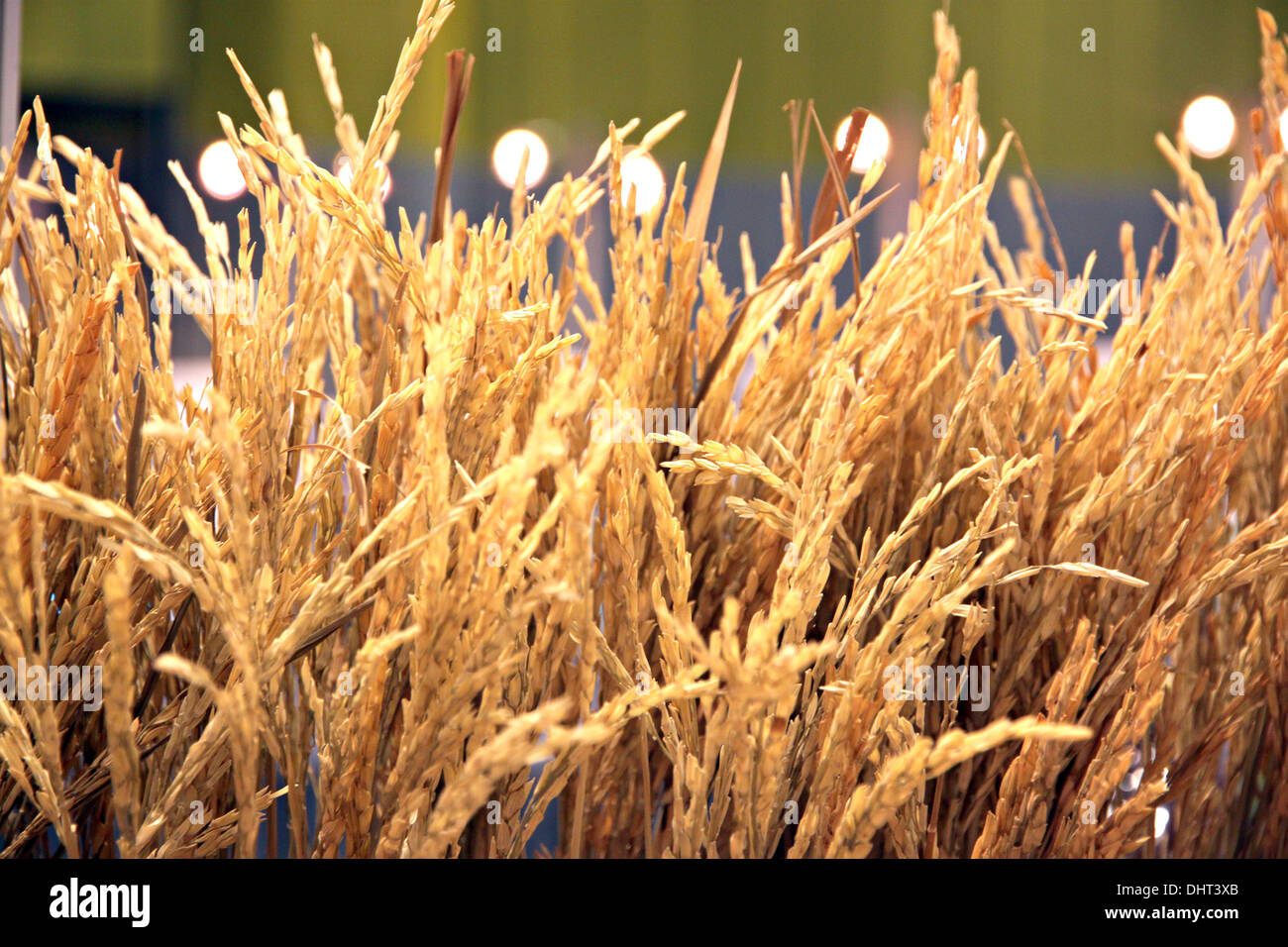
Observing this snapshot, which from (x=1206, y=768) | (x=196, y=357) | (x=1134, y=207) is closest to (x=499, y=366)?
(x=1206, y=768)

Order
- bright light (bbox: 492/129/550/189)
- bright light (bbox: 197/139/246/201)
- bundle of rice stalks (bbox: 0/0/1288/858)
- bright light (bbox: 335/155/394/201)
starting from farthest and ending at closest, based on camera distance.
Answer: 1. bright light (bbox: 492/129/550/189)
2. bright light (bbox: 197/139/246/201)
3. bright light (bbox: 335/155/394/201)
4. bundle of rice stalks (bbox: 0/0/1288/858)

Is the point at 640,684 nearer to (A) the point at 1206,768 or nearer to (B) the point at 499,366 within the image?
(B) the point at 499,366

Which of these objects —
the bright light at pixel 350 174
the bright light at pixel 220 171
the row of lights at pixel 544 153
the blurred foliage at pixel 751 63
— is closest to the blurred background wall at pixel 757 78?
the blurred foliage at pixel 751 63

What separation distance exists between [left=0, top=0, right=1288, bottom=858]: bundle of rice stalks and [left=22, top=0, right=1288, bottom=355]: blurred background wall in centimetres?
347

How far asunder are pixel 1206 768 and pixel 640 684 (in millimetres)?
283

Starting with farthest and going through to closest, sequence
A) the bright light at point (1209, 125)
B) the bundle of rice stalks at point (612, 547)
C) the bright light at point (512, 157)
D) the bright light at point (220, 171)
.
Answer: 1. the bright light at point (512, 157)
2. the bright light at point (1209, 125)
3. the bright light at point (220, 171)
4. the bundle of rice stalks at point (612, 547)

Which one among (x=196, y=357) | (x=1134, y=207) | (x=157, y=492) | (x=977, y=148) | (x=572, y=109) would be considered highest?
(x=572, y=109)

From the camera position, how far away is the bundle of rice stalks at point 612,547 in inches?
13.4

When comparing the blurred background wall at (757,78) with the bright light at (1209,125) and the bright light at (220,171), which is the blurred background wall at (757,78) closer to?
the bright light at (1209,125)

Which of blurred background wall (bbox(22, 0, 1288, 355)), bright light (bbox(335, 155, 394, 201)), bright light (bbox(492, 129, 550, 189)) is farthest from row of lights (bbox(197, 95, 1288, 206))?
bright light (bbox(335, 155, 394, 201))

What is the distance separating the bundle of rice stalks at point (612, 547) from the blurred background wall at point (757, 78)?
11.4 feet

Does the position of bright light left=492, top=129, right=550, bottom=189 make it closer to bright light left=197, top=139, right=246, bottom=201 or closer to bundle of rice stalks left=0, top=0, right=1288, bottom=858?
bright light left=197, top=139, right=246, bottom=201

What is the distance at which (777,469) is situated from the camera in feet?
1.58

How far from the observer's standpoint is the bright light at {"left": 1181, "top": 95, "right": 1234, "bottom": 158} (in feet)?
11.2
